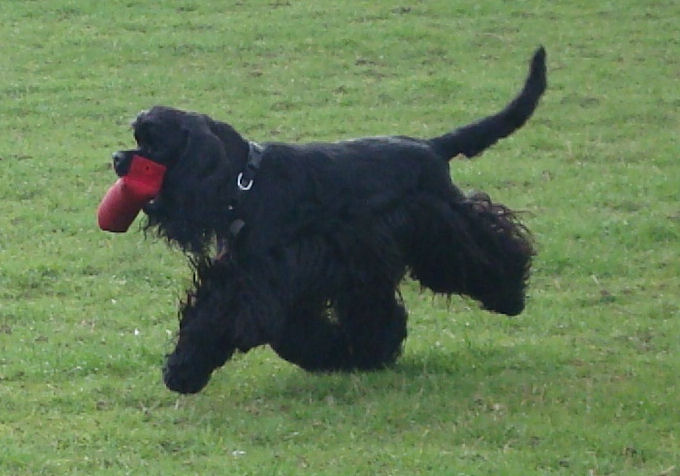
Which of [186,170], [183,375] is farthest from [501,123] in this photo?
[183,375]

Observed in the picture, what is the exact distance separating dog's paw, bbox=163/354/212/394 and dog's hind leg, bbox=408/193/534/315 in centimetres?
145

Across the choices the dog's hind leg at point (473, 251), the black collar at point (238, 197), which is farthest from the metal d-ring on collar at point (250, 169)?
the dog's hind leg at point (473, 251)

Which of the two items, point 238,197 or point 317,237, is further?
point 317,237

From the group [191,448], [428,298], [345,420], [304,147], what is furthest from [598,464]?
[428,298]

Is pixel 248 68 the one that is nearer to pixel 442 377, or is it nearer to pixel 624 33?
pixel 624 33

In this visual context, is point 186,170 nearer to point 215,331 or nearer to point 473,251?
point 215,331

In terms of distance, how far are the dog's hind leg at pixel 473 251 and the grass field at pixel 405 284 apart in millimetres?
379

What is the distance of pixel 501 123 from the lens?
335 inches

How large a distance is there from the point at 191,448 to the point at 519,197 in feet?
19.3

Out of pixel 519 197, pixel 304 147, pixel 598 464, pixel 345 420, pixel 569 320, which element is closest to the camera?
pixel 598 464

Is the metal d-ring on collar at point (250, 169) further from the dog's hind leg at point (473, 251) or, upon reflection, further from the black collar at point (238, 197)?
the dog's hind leg at point (473, 251)

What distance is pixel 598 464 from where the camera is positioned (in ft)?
20.9

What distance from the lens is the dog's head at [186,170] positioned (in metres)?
7.01

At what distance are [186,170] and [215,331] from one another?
81 centimetres
